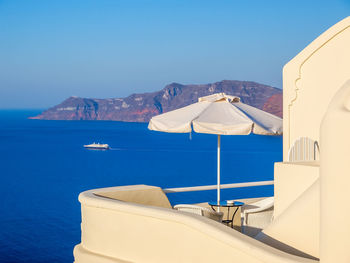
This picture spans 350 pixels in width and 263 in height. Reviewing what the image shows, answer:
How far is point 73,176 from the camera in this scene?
79.5 meters

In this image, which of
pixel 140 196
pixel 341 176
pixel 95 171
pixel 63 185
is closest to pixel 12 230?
pixel 63 185

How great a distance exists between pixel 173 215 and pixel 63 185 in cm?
6995

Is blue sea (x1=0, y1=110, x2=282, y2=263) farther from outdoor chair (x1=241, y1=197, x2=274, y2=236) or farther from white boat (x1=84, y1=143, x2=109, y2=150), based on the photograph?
outdoor chair (x1=241, y1=197, x2=274, y2=236)

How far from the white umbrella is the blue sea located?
39.7 m

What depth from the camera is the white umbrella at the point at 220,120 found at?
7.50 m

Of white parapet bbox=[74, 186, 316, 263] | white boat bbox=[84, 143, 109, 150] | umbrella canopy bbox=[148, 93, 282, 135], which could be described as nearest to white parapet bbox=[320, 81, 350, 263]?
white parapet bbox=[74, 186, 316, 263]

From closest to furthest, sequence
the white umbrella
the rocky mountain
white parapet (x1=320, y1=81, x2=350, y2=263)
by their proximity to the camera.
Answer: white parapet (x1=320, y1=81, x2=350, y2=263) → the white umbrella → the rocky mountain

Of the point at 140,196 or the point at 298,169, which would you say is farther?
the point at 140,196

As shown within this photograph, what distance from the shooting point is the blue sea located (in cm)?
5347

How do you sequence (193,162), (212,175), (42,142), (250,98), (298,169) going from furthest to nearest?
(250,98), (42,142), (193,162), (212,175), (298,169)

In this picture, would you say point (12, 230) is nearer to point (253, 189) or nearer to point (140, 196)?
point (253, 189)

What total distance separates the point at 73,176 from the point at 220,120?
7408 centimetres

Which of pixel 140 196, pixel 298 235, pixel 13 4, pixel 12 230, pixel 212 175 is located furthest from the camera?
pixel 13 4

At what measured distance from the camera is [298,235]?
4.21 m
